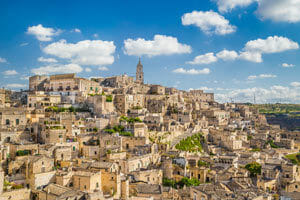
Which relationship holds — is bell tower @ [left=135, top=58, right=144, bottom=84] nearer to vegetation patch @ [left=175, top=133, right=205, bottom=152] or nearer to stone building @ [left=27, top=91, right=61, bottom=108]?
stone building @ [left=27, top=91, right=61, bottom=108]

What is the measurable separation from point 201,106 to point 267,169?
42.9 metres

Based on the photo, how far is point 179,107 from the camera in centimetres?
6812

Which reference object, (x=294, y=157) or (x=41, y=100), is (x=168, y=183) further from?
(x=294, y=157)

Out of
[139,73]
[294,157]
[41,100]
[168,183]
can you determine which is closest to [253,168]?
[168,183]

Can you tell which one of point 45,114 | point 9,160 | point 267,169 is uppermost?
point 45,114

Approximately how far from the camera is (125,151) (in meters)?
37.9

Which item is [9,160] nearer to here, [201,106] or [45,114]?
[45,114]

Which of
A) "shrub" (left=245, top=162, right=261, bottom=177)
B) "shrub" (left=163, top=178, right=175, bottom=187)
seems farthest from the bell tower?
"shrub" (left=163, top=178, right=175, bottom=187)

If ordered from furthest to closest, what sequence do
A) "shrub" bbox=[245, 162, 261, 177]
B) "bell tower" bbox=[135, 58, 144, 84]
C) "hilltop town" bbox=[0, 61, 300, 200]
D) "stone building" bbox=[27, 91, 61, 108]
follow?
"bell tower" bbox=[135, 58, 144, 84], "stone building" bbox=[27, 91, 61, 108], "shrub" bbox=[245, 162, 261, 177], "hilltop town" bbox=[0, 61, 300, 200]

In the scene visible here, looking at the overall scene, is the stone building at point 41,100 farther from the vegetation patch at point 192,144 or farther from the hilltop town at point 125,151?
the vegetation patch at point 192,144

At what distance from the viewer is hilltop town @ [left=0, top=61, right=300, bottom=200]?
1059 inches

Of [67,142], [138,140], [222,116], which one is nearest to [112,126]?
[138,140]

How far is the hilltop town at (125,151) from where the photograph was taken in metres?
26.9

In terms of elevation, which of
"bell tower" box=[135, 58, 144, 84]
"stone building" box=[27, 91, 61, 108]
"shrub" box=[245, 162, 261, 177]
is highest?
"bell tower" box=[135, 58, 144, 84]
